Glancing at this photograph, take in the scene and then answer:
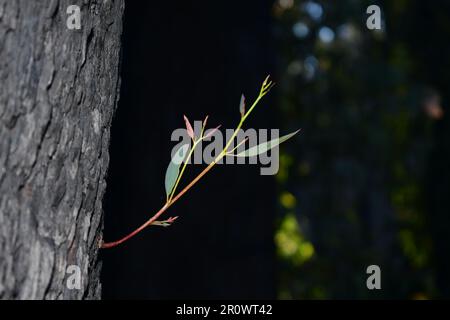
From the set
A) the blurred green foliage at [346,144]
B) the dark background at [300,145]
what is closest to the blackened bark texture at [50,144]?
the dark background at [300,145]

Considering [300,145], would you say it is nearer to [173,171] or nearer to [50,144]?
[173,171]

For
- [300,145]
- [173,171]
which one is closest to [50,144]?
[173,171]

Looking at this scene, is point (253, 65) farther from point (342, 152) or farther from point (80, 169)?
point (342, 152)

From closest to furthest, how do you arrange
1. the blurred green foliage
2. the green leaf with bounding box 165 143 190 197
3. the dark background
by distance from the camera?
1. the green leaf with bounding box 165 143 190 197
2. the dark background
3. the blurred green foliage

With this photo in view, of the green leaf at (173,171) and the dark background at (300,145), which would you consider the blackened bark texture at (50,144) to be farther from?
the dark background at (300,145)

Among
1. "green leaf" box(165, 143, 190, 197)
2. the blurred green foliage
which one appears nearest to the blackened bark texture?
"green leaf" box(165, 143, 190, 197)

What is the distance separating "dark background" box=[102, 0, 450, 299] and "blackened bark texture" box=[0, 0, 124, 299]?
876 mm

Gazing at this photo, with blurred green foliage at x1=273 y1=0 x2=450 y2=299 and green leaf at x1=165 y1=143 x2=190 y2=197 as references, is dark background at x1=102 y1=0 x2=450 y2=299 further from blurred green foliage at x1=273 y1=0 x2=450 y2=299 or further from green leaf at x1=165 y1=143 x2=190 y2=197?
green leaf at x1=165 y1=143 x2=190 y2=197

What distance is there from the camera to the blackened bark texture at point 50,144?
33.7 inches

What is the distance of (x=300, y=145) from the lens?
186 inches

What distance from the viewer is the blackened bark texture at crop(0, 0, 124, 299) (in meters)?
0.85

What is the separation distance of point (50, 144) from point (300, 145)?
390 cm

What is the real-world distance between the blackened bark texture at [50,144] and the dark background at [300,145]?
2.87 ft

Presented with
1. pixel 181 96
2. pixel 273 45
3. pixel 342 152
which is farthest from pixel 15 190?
pixel 342 152
